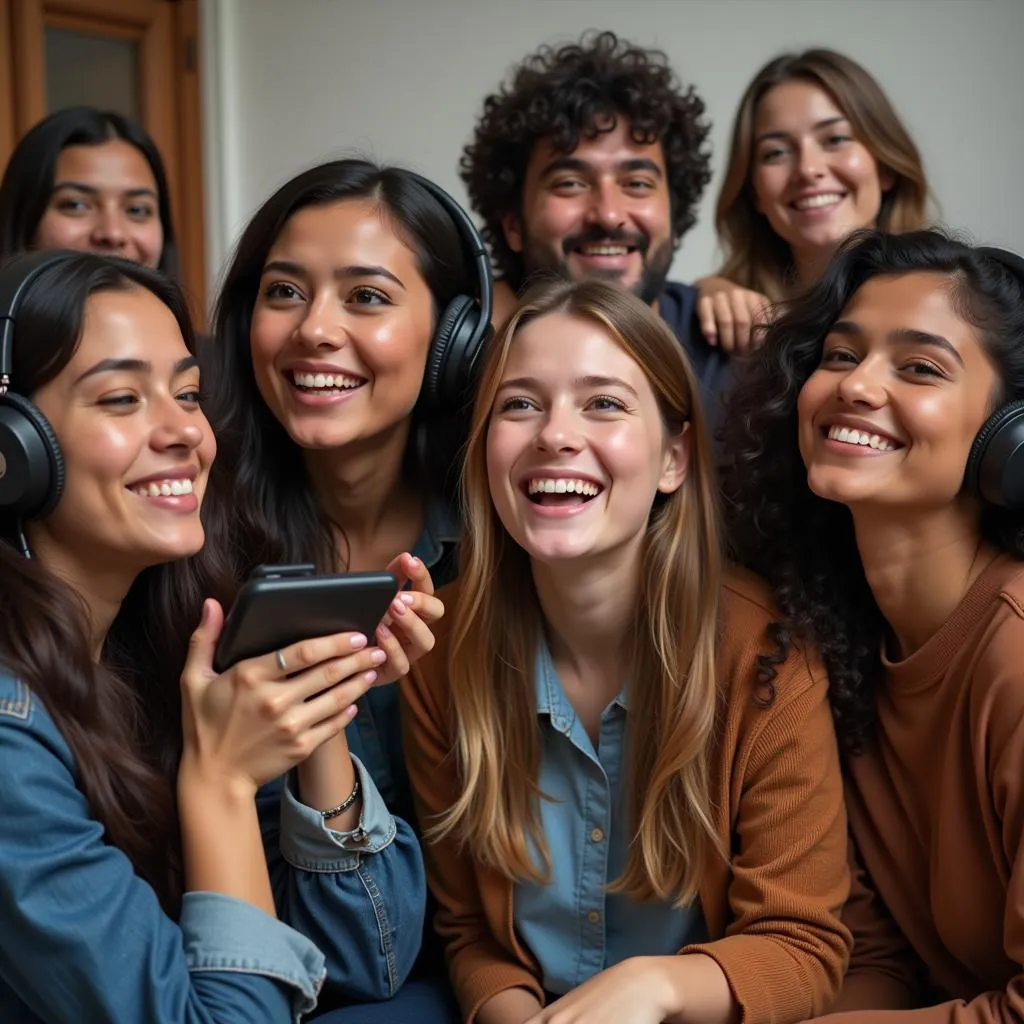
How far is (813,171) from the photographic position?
8.07 ft

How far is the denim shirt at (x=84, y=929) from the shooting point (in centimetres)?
118

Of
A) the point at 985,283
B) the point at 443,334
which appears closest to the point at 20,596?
the point at 443,334

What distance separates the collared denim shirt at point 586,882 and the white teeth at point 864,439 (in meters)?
0.41

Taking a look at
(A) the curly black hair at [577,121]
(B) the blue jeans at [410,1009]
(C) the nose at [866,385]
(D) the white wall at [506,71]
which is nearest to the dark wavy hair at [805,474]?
(C) the nose at [866,385]

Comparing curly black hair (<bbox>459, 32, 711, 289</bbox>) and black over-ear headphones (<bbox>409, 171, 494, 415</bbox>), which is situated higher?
curly black hair (<bbox>459, 32, 711, 289</bbox>)

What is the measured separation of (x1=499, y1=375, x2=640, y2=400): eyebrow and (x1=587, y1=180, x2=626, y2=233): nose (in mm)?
823

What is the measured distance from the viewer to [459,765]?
Result: 160cm

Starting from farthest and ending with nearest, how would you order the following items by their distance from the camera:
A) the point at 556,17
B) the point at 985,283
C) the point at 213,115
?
1. the point at 213,115
2. the point at 556,17
3. the point at 985,283

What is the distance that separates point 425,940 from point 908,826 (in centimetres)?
65

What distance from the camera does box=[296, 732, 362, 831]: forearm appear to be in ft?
4.85

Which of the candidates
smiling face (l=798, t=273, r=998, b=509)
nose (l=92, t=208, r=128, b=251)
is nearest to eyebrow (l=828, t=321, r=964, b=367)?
smiling face (l=798, t=273, r=998, b=509)

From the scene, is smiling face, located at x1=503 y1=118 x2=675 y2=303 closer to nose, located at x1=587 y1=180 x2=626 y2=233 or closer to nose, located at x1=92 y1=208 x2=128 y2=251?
nose, located at x1=587 y1=180 x2=626 y2=233

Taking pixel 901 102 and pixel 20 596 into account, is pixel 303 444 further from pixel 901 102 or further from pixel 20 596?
pixel 901 102

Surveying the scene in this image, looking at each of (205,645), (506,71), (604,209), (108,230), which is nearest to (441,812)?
(205,645)
